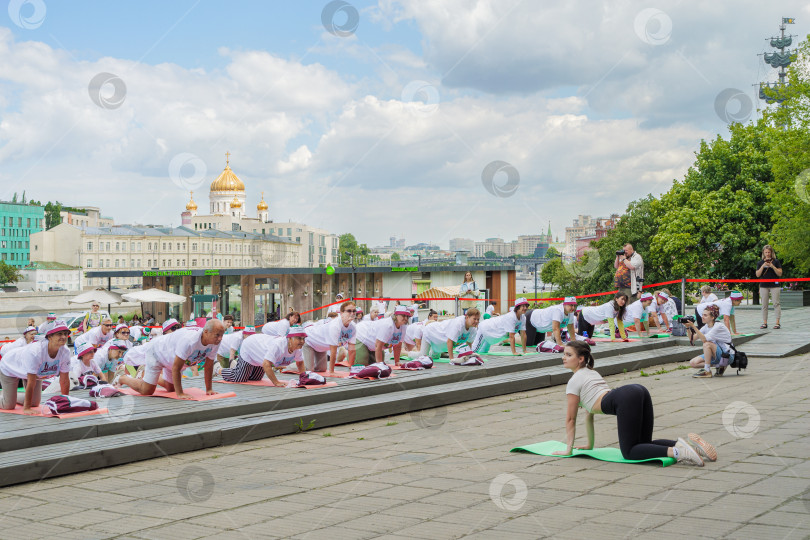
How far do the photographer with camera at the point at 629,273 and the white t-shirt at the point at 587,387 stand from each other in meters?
11.2

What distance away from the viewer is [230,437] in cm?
870

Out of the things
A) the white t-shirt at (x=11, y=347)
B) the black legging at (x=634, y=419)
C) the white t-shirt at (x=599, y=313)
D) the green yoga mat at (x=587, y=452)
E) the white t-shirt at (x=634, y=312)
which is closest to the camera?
the black legging at (x=634, y=419)

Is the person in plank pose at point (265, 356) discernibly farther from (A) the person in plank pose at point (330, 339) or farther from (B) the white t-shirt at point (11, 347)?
(B) the white t-shirt at point (11, 347)

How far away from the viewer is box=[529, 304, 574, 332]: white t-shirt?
51.6 ft

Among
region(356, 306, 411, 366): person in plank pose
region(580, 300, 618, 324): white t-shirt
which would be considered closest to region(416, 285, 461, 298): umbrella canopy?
region(580, 300, 618, 324): white t-shirt

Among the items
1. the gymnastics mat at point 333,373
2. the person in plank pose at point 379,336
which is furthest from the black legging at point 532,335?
the gymnastics mat at point 333,373

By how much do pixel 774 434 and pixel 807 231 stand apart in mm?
21297

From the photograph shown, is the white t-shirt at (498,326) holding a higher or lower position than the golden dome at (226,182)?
lower

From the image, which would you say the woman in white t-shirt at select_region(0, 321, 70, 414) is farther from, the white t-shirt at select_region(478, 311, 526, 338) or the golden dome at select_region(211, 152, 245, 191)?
the golden dome at select_region(211, 152, 245, 191)

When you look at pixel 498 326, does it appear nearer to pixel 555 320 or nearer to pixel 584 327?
pixel 555 320

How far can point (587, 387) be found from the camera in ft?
23.5

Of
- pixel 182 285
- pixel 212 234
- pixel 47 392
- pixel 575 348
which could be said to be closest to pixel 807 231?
pixel 575 348

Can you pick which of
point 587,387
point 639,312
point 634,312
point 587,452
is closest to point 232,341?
point 587,452

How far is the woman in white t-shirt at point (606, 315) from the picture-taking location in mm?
17016
